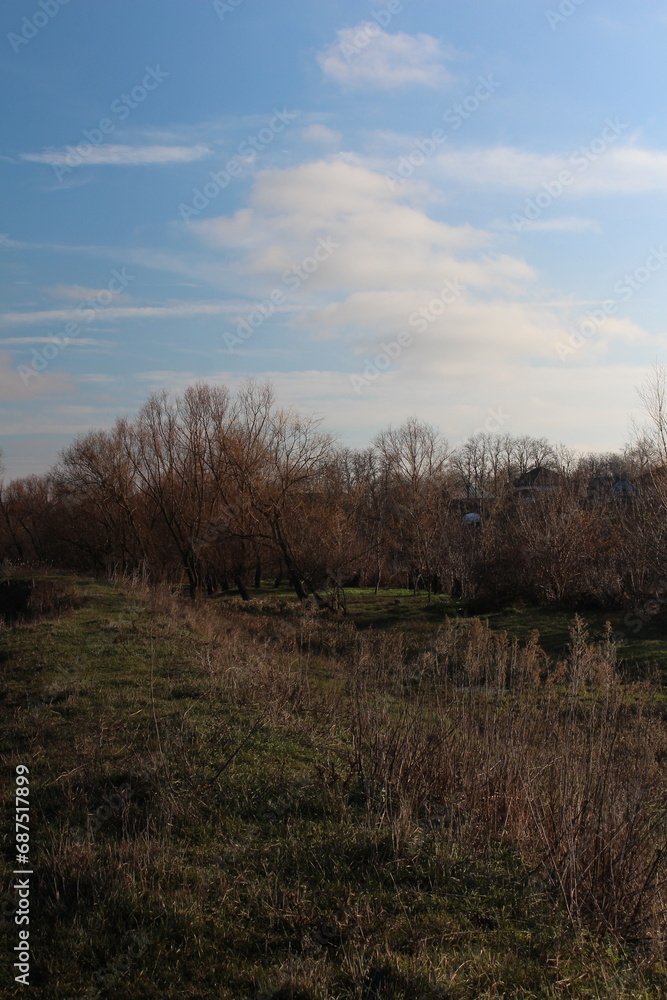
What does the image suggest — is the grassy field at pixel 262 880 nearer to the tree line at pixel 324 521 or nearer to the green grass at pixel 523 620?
the green grass at pixel 523 620

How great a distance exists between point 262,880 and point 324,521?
1016 inches

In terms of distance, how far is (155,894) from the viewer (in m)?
4.02

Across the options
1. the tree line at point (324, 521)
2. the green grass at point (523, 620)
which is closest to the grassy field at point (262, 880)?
the green grass at point (523, 620)

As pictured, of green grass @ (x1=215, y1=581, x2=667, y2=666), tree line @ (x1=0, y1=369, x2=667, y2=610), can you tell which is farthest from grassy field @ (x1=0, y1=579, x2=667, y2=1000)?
tree line @ (x1=0, y1=369, x2=667, y2=610)

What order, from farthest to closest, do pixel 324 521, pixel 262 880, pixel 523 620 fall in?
1. pixel 324 521
2. pixel 523 620
3. pixel 262 880

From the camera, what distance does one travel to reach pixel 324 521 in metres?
30.0

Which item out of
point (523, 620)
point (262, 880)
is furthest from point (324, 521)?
point (262, 880)

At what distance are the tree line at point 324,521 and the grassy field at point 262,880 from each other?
15752 millimetres

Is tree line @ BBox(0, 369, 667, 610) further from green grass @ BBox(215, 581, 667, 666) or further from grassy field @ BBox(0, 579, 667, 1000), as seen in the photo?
grassy field @ BBox(0, 579, 667, 1000)

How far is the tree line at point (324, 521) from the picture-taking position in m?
22.7

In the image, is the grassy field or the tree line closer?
the grassy field

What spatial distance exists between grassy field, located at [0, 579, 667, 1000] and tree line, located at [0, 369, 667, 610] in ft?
51.7

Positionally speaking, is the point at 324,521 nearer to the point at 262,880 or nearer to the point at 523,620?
the point at 523,620

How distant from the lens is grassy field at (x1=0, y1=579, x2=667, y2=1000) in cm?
347
